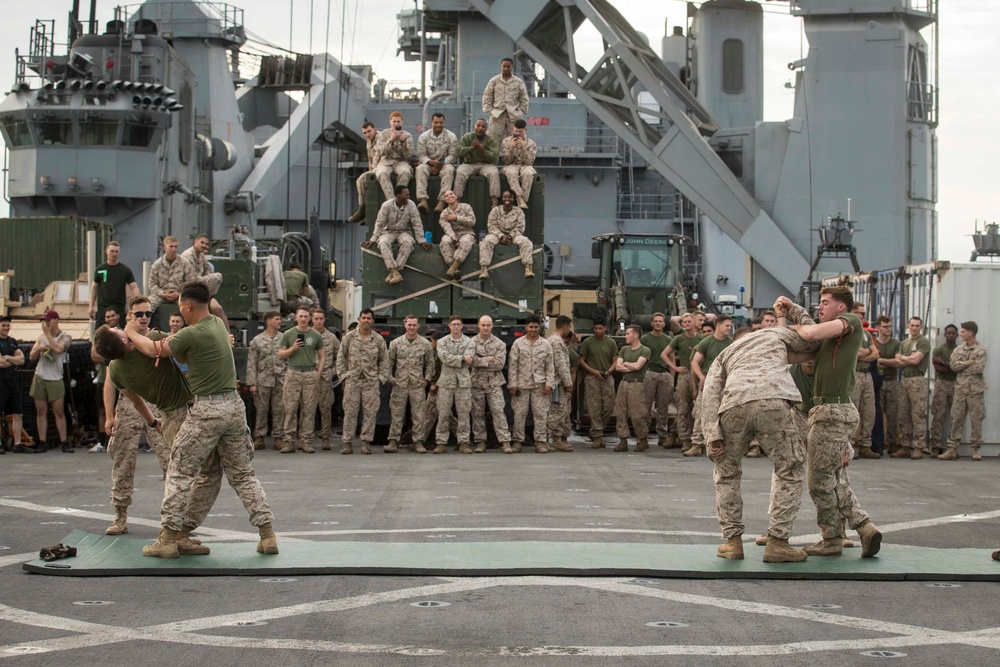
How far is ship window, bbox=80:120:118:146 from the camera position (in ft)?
96.1

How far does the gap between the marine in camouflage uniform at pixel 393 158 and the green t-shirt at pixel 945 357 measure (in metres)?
7.85

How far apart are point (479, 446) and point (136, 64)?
1794 cm

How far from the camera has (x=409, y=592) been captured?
7332 millimetres

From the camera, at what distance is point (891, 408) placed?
1759 cm

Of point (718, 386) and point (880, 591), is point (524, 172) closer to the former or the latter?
point (718, 386)

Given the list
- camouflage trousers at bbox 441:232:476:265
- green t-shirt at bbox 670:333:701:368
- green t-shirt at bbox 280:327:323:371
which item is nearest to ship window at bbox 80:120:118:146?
camouflage trousers at bbox 441:232:476:265

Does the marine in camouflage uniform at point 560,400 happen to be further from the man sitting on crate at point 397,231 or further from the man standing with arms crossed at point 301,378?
→ the man standing with arms crossed at point 301,378

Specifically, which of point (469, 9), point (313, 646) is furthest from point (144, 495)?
point (469, 9)

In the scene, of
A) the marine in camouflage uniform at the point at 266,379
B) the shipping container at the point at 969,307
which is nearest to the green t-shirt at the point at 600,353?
the shipping container at the point at 969,307

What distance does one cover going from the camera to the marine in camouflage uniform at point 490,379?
56.9 ft

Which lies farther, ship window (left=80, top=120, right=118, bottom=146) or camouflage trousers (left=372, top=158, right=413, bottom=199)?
ship window (left=80, top=120, right=118, bottom=146)

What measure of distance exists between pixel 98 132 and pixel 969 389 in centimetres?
2025

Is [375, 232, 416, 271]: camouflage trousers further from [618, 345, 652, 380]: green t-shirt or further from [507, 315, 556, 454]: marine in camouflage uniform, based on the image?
[618, 345, 652, 380]: green t-shirt

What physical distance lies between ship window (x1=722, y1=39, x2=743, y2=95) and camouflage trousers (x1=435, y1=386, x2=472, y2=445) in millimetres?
22636
